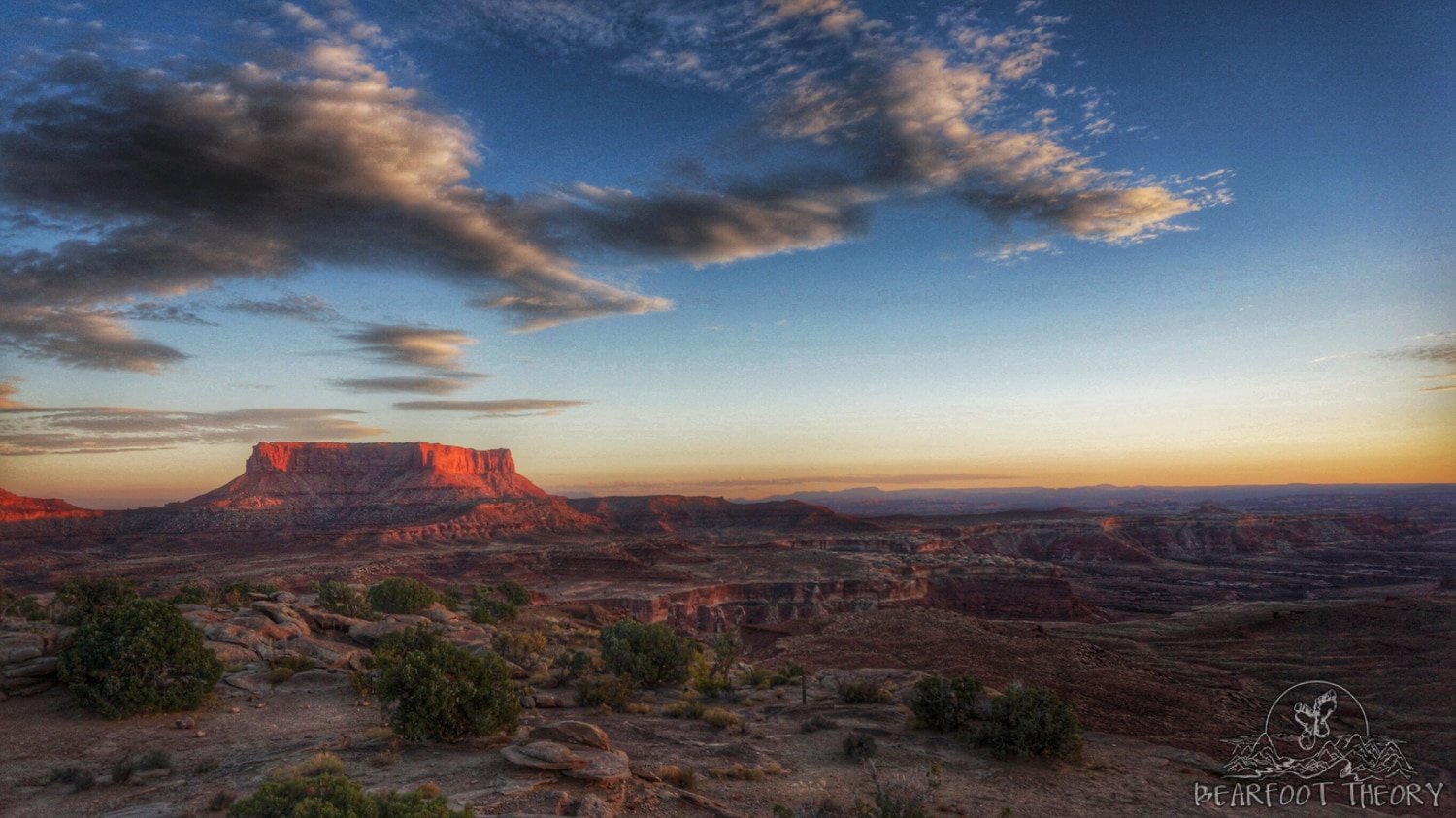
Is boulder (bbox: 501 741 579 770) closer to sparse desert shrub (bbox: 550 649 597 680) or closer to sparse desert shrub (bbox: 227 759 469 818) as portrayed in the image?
sparse desert shrub (bbox: 227 759 469 818)

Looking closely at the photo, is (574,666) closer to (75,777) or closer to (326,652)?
(326,652)

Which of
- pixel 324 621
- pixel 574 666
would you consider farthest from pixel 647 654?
pixel 324 621

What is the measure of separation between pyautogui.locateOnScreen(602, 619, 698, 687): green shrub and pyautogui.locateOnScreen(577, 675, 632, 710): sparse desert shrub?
2.32 meters

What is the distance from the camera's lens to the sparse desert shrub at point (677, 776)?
1312 centimetres

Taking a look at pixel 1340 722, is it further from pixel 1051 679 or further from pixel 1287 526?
pixel 1287 526

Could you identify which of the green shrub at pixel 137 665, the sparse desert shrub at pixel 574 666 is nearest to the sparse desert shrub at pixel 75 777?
the green shrub at pixel 137 665

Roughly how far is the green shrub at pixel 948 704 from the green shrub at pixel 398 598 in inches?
1246

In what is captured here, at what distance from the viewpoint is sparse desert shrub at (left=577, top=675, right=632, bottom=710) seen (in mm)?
20109

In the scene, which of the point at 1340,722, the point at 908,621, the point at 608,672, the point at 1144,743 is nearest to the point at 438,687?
the point at 608,672

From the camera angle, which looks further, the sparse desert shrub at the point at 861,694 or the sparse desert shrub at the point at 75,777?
the sparse desert shrub at the point at 861,694

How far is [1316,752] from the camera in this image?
19.8m

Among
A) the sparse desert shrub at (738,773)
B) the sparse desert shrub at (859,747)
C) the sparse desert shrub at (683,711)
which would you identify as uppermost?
the sparse desert shrub at (738,773)

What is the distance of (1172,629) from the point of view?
46906 millimetres

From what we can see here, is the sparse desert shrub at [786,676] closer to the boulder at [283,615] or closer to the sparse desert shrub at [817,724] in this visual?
the sparse desert shrub at [817,724]
